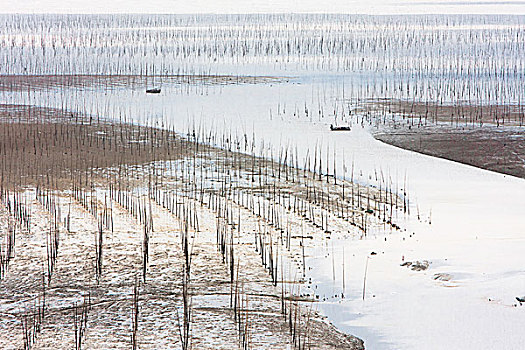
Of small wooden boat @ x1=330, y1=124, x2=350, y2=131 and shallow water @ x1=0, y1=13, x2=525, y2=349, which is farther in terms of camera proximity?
small wooden boat @ x1=330, y1=124, x2=350, y2=131

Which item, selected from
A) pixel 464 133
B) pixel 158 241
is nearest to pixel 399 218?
pixel 158 241

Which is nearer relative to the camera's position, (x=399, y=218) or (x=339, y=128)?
(x=399, y=218)

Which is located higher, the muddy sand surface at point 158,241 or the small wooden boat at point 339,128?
the small wooden boat at point 339,128

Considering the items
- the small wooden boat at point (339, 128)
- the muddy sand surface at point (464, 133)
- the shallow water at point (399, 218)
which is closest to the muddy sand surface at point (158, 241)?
the shallow water at point (399, 218)

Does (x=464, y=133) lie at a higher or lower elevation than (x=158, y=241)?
higher

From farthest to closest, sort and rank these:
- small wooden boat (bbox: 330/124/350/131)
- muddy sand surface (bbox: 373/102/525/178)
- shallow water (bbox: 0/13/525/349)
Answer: small wooden boat (bbox: 330/124/350/131) < muddy sand surface (bbox: 373/102/525/178) < shallow water (bbox: 0/13/525/349)

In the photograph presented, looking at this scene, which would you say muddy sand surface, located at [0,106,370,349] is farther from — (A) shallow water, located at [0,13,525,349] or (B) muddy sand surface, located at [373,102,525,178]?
(B) muddy sand surface, located at [373,102,525,178]

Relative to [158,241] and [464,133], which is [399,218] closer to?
[158,241]

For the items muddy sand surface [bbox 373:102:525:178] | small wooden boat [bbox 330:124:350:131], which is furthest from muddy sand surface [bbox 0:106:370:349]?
small wooden boat [bbox 330:124:350:131]

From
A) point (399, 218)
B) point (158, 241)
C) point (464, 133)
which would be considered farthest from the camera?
point (464, 133)

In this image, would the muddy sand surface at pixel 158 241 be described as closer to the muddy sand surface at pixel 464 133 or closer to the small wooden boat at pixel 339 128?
the muddy sand surface at pixel 464 133

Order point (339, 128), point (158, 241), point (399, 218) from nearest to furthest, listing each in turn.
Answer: point (158, 241) → point (399, 218) → point (339, 128)

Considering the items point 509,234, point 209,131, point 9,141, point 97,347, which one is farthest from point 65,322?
point 209,131

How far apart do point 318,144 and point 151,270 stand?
28.9ft
